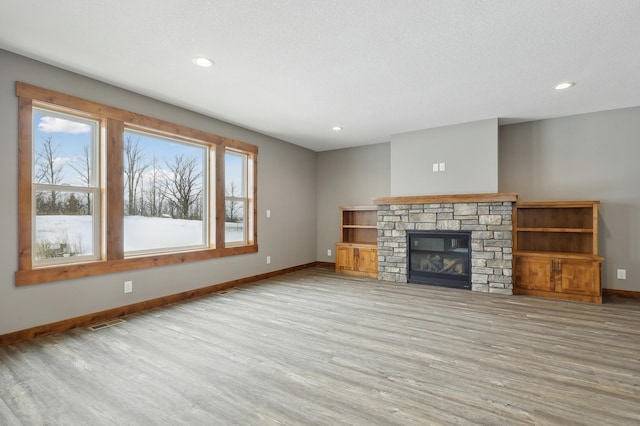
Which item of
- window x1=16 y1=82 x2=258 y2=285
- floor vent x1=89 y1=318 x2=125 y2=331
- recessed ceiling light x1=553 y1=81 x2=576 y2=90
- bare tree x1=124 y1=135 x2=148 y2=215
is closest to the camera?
window x1=16 y1=82 x2=258 y2=285

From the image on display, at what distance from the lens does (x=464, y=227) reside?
15.9 ft

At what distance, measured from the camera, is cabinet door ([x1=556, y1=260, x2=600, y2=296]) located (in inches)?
159

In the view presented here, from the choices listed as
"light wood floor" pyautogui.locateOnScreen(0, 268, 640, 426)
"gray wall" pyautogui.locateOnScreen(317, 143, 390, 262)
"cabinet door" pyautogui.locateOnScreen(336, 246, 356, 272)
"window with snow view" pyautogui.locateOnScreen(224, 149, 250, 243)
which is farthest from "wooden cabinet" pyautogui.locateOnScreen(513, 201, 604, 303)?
"window with snow view" pyautogui.locateOnScreen(224, 149, 250, 243)

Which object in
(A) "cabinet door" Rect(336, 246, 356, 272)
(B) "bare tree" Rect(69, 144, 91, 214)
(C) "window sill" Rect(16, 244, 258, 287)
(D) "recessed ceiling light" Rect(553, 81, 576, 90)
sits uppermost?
(D) "recessed ceiling light" Rect(553, 81, 576, 90)

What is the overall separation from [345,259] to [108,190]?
4.09m

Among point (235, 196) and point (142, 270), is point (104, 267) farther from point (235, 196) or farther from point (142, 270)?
point (235, 196)

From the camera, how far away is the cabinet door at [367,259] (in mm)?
5804

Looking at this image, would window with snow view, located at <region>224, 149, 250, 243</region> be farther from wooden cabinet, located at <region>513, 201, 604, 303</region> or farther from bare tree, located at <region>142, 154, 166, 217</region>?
wooden cabinet, located at <region>513, 201, 604, 303</region>

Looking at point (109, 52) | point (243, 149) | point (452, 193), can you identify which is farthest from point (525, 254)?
point (109, 52)

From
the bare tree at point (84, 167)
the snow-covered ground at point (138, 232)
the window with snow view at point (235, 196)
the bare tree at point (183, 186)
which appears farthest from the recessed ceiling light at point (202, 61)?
the window with snow view at point (235, 196)

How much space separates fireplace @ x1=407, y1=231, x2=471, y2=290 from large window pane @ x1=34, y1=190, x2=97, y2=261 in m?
4.53

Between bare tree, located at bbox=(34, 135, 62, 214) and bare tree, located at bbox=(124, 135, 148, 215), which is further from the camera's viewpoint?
bare tree, located at bbox=(124, 135, 148, 215)

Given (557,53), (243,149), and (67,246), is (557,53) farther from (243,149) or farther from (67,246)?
(67,246)

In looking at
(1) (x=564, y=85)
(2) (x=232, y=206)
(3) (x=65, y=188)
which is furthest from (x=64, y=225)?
(1) (x=564, y=85)
